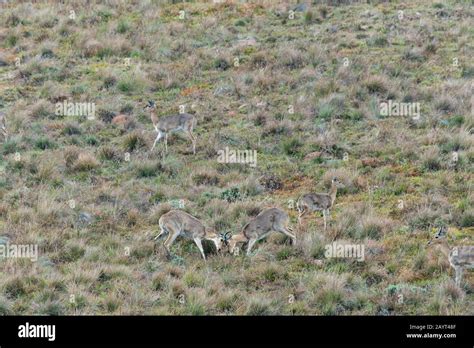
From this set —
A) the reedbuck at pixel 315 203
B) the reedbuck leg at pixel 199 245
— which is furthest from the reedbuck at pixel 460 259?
the reedbuck leg at pixel 199 245

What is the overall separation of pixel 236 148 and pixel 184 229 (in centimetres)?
549

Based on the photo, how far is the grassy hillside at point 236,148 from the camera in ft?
41.3

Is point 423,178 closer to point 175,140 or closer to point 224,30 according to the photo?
point 175,140

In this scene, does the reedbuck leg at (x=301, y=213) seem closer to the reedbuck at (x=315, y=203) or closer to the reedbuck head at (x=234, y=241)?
the reedbuck at (x=315, y=203)

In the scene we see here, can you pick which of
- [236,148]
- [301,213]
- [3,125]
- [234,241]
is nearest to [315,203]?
[301,213]

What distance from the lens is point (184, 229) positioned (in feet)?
46.6

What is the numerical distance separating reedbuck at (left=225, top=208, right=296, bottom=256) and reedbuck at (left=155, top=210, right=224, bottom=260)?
0.34 m

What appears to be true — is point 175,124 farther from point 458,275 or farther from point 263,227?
point 458,275

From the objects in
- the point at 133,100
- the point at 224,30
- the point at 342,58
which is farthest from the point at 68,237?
the point at 224,30

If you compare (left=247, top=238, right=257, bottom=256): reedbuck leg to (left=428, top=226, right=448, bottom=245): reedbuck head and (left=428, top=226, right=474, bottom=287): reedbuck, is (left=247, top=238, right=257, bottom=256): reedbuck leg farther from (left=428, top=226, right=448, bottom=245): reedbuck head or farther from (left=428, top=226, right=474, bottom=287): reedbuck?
(left=428, top=226, right=474, bottom=287): reedbuck

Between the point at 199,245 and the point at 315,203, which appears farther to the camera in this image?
the point at 315,203

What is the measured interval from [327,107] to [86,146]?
20.0ft

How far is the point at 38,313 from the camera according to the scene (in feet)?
38.3

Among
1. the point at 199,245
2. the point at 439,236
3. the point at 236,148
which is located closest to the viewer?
the point at 439,236
